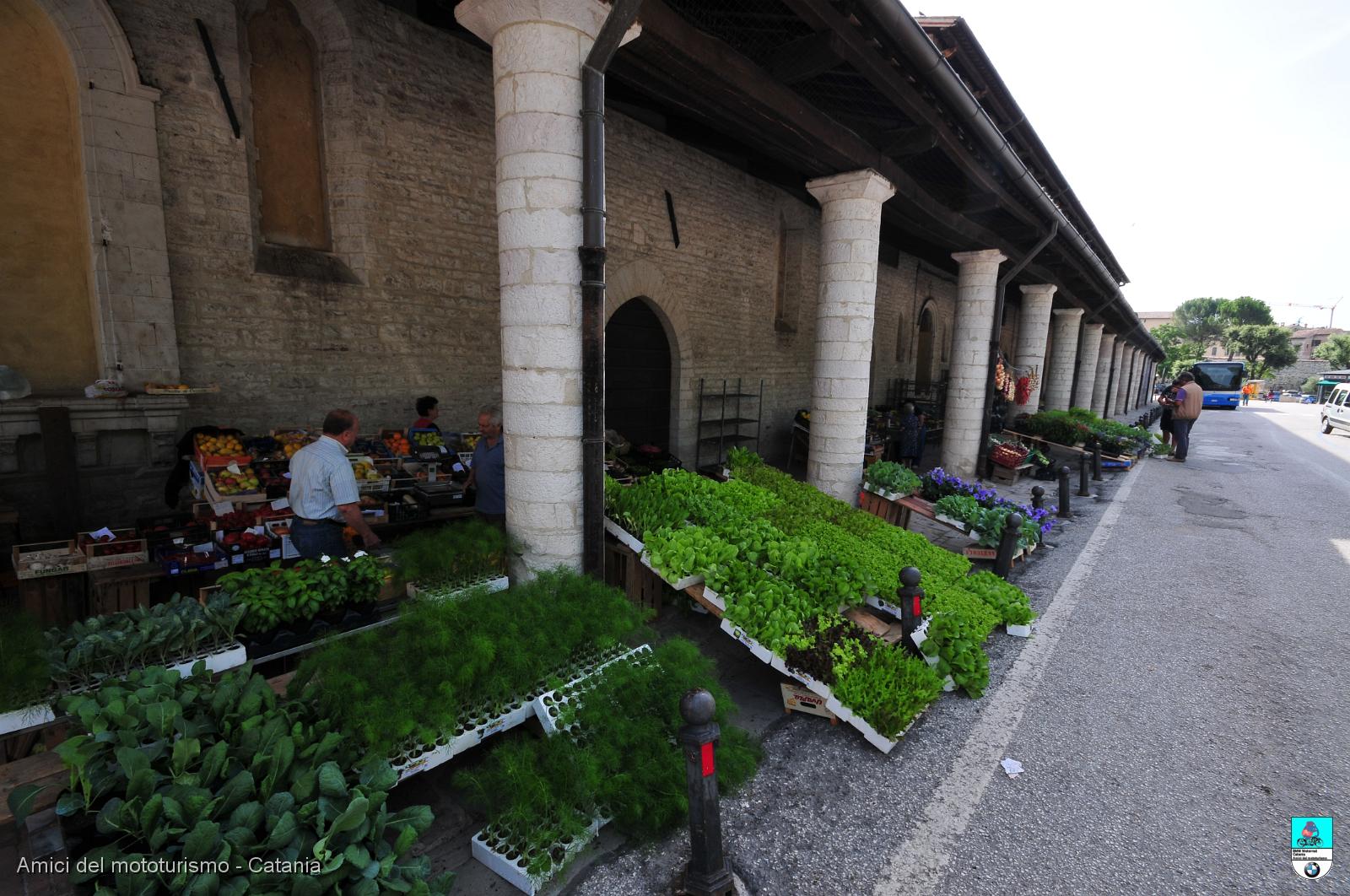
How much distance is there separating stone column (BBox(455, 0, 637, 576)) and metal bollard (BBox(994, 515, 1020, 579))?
15.2 feet

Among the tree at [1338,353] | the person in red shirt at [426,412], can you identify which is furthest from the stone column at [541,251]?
the tree at [1338,353]

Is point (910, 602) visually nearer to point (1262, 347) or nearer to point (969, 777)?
point (969, 777)

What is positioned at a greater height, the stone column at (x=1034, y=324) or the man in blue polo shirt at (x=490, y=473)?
the stone column at (x=1034, y=324)

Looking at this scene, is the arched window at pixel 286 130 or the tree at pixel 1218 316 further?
the tree at pixel 1218 316

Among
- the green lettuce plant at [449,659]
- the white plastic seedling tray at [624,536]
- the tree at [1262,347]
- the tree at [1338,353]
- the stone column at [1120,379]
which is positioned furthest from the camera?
the tree at [1262,347]

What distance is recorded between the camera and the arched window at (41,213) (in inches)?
208

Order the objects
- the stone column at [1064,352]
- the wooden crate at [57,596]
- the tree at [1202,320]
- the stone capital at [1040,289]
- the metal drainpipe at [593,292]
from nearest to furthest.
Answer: the metal drainpipe at [593,292] < the wooden crate at [57,596] < the stone capital at [1040,289] < the stone column at [1064,352] < the tree at [1202,320]

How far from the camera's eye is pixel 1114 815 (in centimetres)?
311

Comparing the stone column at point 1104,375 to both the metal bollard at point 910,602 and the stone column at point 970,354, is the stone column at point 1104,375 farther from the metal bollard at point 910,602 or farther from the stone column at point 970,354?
the metal bollard at point 910,602

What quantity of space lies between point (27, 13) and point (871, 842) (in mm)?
9318

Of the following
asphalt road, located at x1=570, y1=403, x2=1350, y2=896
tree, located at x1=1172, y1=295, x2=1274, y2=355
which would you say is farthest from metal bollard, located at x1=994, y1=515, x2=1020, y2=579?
tree, located at x1=1172, y1=295, x2=1274, y2=355

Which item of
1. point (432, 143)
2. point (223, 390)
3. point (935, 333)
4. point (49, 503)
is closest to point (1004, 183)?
point (432, 143)

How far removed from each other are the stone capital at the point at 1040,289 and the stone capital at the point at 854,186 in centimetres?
921

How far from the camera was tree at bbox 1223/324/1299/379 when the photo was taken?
6066 cm
